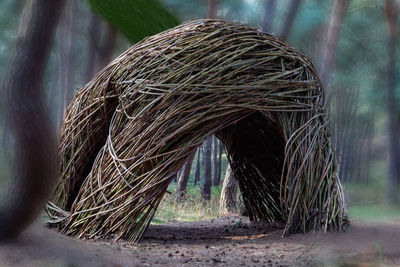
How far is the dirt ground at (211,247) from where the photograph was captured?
1.81m

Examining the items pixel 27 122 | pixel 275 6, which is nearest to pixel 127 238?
pixel 27 122

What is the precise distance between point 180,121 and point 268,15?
488cm

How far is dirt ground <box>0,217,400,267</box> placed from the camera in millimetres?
1807

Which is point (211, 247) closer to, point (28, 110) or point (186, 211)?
point (28, 110)

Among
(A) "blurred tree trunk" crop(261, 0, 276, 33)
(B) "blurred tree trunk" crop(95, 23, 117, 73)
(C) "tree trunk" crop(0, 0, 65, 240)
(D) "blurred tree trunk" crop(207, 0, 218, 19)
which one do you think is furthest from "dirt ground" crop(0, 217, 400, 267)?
(D) "blurred tree trunk" crop(207, 0, 218, 19)

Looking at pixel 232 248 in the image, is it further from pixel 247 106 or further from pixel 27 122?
pixel 27 122

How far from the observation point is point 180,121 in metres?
3.56

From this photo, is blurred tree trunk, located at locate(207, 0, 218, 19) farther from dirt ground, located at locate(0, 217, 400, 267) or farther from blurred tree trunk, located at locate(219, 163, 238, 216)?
dirt ground, located at locate(0, 217, 400, 267)

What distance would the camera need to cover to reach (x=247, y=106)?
365 cm

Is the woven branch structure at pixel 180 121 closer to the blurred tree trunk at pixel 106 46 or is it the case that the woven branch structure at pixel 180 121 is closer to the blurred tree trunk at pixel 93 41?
the blurred tree trunk at pixel 106 46

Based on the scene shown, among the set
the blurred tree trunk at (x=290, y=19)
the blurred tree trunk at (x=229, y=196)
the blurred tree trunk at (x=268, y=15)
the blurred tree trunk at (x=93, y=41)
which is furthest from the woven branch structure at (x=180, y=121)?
the blurred tree trunk at (x=290, y=19)

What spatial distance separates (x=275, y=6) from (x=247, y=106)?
4930 mm

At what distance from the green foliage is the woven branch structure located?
604 millimetres

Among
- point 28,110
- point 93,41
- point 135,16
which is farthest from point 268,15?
point 28,110
